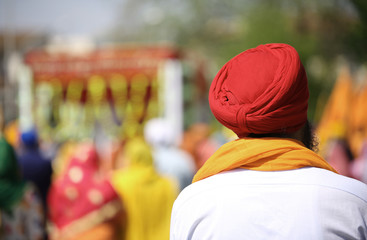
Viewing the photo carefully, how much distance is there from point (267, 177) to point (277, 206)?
0.28ft

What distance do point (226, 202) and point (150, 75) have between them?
9459 mm

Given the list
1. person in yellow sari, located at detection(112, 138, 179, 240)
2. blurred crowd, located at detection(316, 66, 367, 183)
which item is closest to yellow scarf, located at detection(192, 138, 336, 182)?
person in yellow sari, located at detection(112, 138, 179, 240)

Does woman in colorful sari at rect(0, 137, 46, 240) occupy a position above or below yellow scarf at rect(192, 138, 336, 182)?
below

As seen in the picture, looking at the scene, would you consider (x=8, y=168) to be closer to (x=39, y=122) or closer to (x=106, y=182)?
(x=106, y=182)

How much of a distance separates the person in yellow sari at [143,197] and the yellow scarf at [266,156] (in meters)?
2.73

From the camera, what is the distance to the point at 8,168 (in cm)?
353

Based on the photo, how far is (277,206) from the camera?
4.12 feet

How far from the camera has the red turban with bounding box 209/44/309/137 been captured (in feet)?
4.26

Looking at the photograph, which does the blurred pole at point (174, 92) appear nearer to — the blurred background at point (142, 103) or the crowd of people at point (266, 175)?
the blurred background at point (142, 103)

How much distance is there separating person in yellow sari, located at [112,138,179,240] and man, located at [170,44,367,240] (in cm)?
263

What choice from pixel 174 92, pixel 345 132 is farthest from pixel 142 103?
pixel 345 132

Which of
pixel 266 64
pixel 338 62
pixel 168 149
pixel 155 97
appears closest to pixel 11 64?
pixel 338 62

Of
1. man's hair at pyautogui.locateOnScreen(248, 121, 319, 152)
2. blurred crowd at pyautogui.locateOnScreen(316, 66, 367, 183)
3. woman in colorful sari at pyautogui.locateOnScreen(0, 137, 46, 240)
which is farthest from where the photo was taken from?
blurred crowd at pyautogui.locateOnScreen(316, 66, 367, 183)

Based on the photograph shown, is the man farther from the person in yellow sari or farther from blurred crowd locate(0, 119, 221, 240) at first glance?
→ the person in yellow sari
